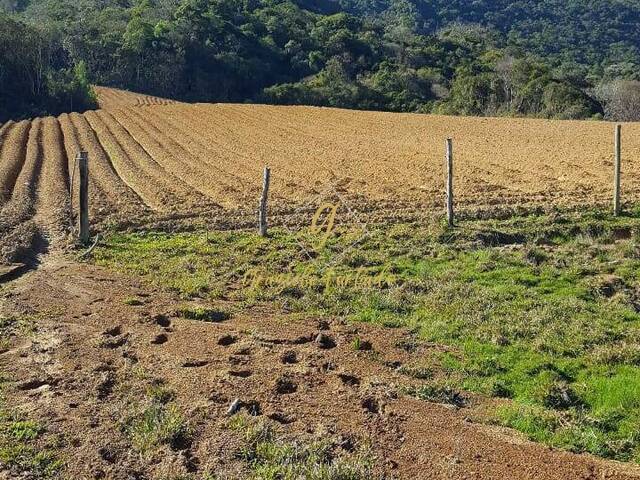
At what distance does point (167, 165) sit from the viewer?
26812mm

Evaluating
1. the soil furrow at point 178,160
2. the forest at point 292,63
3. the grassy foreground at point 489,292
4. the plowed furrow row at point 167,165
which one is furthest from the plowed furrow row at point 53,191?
the forest at point 292,63

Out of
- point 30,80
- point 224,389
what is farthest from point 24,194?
point 30,80

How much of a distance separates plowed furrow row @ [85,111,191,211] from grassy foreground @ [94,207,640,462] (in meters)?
4.59

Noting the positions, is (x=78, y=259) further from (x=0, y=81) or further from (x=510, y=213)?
(x=0, y=81)

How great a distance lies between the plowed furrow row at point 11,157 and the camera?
21919 millimetres

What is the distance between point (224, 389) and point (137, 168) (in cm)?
1985

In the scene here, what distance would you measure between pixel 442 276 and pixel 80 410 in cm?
687

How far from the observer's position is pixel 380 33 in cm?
11012

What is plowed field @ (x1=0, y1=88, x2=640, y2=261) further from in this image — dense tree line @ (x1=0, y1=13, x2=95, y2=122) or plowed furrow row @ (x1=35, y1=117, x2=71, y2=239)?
dense tree line @ (x1=0, y1=13, x2=95, y2=122)

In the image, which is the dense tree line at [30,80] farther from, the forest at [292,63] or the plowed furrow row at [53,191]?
the plowed furrow row at [53,191]

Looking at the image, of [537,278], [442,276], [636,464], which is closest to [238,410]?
[636,464]

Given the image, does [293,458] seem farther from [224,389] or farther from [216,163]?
[216,163]

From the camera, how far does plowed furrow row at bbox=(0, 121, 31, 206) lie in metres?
21.9

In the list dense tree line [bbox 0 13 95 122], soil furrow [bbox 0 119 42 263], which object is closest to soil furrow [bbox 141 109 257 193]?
soil furrow [bbox 0 119 42 263]
